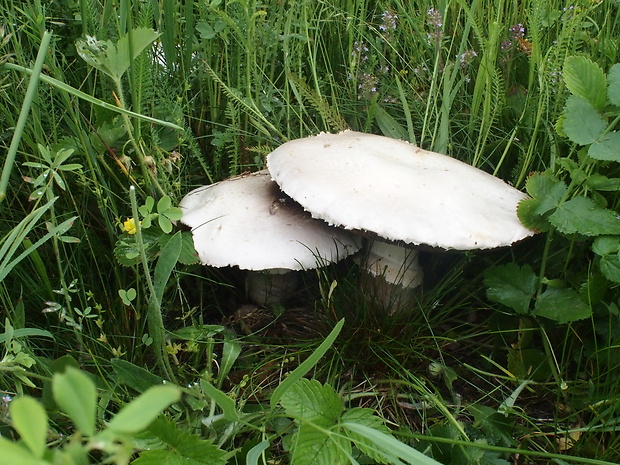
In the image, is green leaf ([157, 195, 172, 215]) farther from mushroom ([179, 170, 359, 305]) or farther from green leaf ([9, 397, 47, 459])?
green leaf ([9, 397, 47, 459])

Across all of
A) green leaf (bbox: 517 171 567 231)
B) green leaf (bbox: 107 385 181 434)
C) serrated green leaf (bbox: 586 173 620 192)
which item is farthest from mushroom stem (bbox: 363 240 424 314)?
green leaf (bbox: 107 385 181 434)

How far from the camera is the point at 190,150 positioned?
5.70ft

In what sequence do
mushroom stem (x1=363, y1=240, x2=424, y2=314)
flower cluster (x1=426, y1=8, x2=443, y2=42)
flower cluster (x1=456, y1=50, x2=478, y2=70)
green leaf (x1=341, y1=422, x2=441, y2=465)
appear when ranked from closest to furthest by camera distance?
green leaf (x1=341, y1=422, x2=441, y2=465)
mushroom stem (x1=363, y1=240, x2=424, y2=314)
flower cluster (x1=426, y1=8, x2=443, y2=42)
flower cluster (x1=456, y1=50, x2=478, y2=70)

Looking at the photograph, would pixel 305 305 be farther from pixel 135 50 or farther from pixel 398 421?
pixel 135 50

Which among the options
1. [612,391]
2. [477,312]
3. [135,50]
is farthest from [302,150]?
[612,391]

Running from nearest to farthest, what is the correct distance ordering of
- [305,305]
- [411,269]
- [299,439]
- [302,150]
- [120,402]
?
[299,439] < [120,402] < [302,150] < [411,269] < [305,305]

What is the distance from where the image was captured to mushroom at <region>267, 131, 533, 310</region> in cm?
117

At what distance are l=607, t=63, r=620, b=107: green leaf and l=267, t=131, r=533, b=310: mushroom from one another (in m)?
0.32

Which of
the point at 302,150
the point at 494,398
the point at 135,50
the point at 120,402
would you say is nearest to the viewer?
the point at 120,402

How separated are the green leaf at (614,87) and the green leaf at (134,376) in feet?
Result: 3.62

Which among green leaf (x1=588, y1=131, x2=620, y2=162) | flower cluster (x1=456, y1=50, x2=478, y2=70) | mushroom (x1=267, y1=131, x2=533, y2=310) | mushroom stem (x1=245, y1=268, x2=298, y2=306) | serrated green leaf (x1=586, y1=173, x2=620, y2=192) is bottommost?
mushroom stem (x1=245, y1=268, x2=298, y2=306)

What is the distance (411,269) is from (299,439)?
2.42 ft

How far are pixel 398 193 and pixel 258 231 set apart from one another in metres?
0.38

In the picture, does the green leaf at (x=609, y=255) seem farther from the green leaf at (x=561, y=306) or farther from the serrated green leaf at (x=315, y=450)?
the serrated green leaf at (x=315, y=450)
